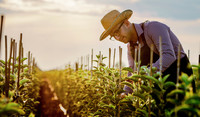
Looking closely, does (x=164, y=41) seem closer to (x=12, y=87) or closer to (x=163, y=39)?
(x=163, y=39)

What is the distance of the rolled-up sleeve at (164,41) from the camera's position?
3.51 metres

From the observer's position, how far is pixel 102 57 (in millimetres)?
6492

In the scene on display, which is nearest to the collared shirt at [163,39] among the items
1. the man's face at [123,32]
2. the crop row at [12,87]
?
the man's face at [123,32]

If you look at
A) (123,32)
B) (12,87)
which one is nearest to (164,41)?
(123,32)

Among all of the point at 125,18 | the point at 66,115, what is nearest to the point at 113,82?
the point at 125,18

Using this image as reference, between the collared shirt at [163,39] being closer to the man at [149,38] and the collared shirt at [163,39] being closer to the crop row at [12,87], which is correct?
the man at [149,38]

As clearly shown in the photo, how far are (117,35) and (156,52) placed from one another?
0.76m

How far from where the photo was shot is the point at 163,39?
3.69 m

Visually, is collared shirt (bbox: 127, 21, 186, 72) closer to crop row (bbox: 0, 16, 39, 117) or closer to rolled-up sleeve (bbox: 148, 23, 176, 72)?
rolled-up sleeve (bbox: 148, 23, 176, 72)

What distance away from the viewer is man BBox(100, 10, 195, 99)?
3.56m

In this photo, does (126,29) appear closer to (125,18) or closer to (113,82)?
(125,18)

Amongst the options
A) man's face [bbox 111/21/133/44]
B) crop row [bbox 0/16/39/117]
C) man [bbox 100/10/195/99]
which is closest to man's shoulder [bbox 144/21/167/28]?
man [bbox 100/10/195/99]

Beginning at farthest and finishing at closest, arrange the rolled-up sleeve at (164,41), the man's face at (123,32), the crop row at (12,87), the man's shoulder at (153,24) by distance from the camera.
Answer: the man's face at (123,32) → the man's shoulder at (153,24) → the rolled-up sleeve at (164,41) → the crop row at (12,87)

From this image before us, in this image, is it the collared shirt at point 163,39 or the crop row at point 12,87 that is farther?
the collared shirt at point 163,39
